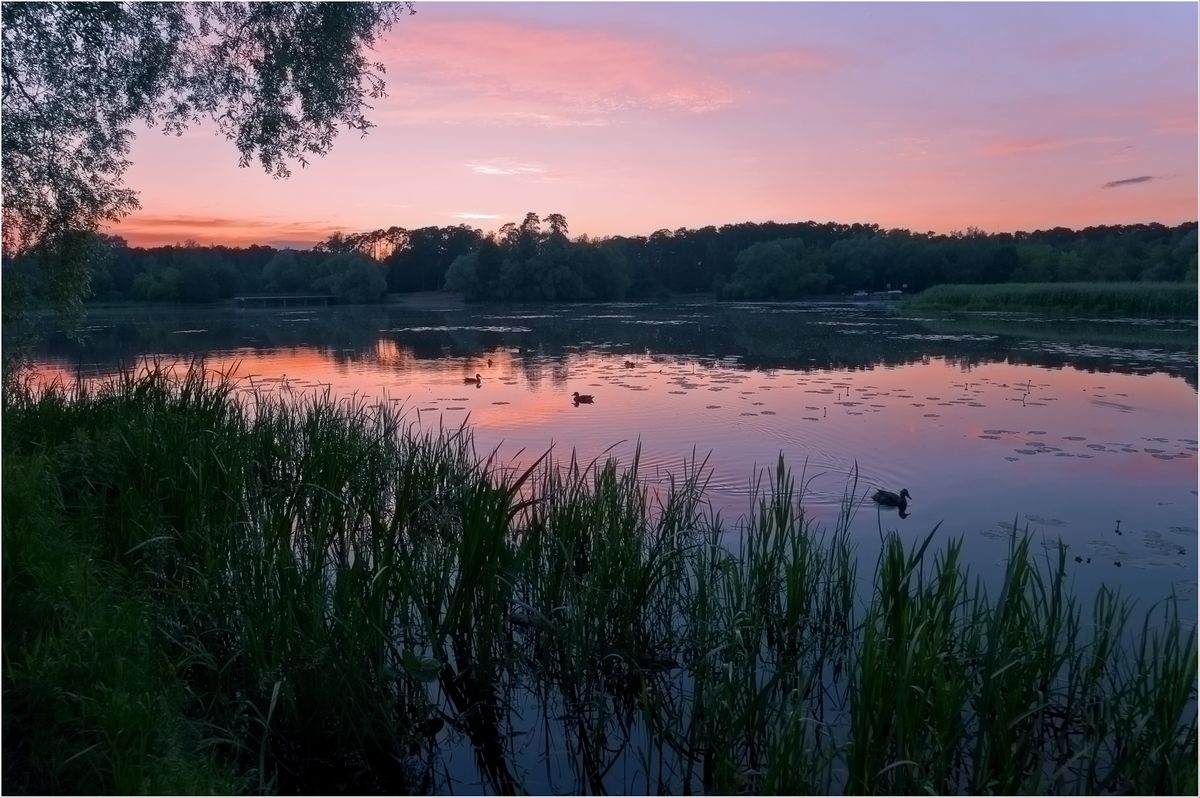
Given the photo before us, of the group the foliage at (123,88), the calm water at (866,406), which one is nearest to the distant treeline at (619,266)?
the calm water at (866,406)

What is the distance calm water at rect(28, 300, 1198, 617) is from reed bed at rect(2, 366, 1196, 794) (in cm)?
189

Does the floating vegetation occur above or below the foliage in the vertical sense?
below

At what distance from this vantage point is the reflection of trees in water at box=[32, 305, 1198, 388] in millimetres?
18750

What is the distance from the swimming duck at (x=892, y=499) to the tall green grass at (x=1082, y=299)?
2619 centimetres

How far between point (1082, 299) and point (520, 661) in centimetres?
3454

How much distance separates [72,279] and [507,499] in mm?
5679

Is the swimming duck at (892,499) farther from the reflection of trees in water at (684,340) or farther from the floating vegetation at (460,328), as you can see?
the floating vegetation at (460,328)

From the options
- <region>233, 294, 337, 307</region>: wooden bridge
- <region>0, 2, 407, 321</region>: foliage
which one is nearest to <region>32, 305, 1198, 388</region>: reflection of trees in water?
<region>0, 2, 407, 321</region>: foliage

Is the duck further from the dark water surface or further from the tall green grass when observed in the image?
the tall green grass

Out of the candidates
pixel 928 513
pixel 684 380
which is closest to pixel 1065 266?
pixel 684 380

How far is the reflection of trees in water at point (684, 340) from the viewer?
18.8 metres

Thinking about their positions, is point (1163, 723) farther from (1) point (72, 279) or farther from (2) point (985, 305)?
A: (2) point (985, 305)

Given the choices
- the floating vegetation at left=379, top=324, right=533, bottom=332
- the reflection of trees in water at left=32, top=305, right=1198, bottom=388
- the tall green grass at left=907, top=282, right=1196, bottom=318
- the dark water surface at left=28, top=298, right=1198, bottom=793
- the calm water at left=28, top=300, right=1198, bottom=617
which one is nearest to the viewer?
the dark water surface at left=28, top=298, right=1198, bottom=793

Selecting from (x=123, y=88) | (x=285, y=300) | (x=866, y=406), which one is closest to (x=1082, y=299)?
(x=866, y=406)
